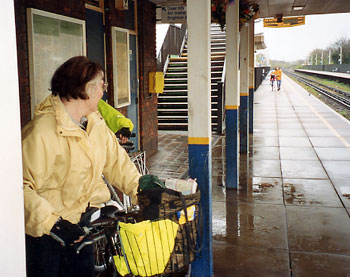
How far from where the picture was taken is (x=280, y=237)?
4.89 meters

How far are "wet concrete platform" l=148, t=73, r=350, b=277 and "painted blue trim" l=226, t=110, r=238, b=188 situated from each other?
0.63 ft

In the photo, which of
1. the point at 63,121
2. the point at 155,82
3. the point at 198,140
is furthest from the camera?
the point at 155,82

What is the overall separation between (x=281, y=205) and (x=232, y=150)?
1405 mm

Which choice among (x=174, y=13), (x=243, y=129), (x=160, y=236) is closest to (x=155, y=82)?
(x=174, y=13)

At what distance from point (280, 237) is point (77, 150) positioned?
332 centimetres

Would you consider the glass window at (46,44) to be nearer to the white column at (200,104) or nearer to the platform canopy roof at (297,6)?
the white column at (200,104)

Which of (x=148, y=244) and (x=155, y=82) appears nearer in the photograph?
(x=148, y=244)

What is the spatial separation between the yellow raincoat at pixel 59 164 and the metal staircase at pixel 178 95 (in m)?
10.2

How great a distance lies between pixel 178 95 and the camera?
14320 mm

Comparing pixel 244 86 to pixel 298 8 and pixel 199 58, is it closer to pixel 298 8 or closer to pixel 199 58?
pixel 298 8

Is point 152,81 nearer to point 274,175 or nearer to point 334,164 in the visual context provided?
point 274,175

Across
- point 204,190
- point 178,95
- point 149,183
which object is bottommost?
point 204,190

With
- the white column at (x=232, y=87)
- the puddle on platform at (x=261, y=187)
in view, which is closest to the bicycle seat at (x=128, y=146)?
the white column at (x=232, y=87)

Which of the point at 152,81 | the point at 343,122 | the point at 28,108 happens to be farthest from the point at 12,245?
the point at 343,122
